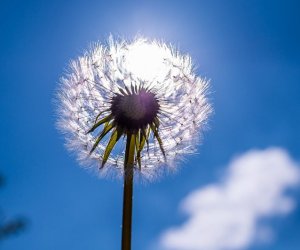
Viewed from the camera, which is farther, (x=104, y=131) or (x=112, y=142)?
(x=104, y=131)

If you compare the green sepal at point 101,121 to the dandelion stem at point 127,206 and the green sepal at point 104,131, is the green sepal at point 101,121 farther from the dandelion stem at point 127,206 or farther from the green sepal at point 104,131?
the dandelion stem at point 127,206

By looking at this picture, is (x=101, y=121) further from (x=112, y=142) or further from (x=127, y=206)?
(x=127, y=206)

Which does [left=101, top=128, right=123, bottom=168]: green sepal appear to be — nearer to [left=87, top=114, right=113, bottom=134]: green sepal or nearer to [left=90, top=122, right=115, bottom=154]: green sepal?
[left=90, top=122, right=115, bottom=154]: green sepal

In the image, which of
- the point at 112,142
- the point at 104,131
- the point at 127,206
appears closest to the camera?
the point at 127,206

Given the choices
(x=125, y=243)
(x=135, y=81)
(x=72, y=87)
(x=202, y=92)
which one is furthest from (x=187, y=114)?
(x=125, y=243)

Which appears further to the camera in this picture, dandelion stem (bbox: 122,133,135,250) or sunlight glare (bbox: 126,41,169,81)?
sunlight glare (bbox: 126,41,169,81)

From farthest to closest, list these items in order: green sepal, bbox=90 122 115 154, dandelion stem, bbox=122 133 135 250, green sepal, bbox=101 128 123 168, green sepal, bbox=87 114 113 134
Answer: green sepal, bbox=87 114 113 134
green sepal, bbox=90 122 115 154
green sepal, bbox=101 128 123 168
dandelion stem, bbox=122 133 135 250

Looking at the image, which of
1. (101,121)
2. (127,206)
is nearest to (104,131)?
(101,121)

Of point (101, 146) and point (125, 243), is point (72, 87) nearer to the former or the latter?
point (101, 146)
